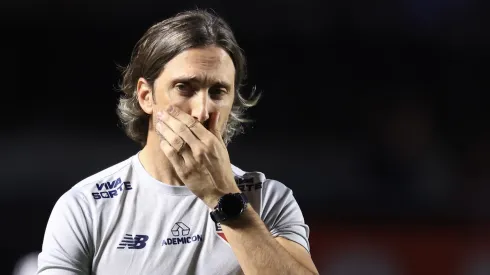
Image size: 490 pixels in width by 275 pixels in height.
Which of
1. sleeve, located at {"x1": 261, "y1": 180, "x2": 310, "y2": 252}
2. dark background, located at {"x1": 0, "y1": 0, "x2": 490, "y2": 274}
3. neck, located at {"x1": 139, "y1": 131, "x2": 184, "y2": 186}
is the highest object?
neck, located at {"x1": 139, "y1": 131, "x2": 184, "y2": 186}

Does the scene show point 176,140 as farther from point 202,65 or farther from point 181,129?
point 202,65

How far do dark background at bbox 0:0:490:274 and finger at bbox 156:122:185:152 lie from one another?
119 inches

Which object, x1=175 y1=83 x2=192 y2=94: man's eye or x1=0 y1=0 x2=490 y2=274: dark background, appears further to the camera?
x1=0 y1=0 x2=490 y2=274: dark background

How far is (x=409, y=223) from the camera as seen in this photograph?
539 centimetres

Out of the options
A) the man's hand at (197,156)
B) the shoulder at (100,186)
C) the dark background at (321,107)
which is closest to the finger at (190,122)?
the man's hand at (197,156)

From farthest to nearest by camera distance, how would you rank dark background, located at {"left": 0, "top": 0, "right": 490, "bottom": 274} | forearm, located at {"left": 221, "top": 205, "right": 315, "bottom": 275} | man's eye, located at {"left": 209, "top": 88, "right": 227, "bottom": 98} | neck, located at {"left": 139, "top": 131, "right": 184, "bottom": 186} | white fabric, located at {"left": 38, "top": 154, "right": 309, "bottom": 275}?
dark background, located at {"left": 0, "top": 0, "right": 490, "bottom": 274} → neck, located at {"left": 139, "top": 131, "right": 184, "bottom": 186} → man's eye, located at {"left": 209, "top": 88, "right": 227, "bottom": 98} → white fabric, located at {"left": 38, "top": 154, "right": 309, "bottom": 275} → forearm, located at {"left": 221, "top": 205, "right": 315, "bottom": 275}

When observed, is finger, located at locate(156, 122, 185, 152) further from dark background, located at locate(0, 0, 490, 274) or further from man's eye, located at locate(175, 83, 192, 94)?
dark background, located at locate(0, 0, 490, 274)

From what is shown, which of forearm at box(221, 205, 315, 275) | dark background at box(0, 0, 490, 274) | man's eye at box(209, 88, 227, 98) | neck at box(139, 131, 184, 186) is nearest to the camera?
forearm at box(221, 205, 315, 275)

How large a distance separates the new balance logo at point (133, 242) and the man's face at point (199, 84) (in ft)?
1.39

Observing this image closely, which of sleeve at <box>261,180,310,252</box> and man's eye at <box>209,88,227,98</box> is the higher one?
man's eye at <box>209,88,227,98</box>

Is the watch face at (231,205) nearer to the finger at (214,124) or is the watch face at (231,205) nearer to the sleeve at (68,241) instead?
the finger at (214,124)

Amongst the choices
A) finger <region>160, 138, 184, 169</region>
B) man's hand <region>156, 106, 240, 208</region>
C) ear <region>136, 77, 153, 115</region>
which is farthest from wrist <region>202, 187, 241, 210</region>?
ear <region>136, 77, 153, 115</region>

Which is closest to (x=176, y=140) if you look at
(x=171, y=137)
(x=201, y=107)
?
(x=171, y=137)

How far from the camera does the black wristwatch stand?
2109 millimetres
